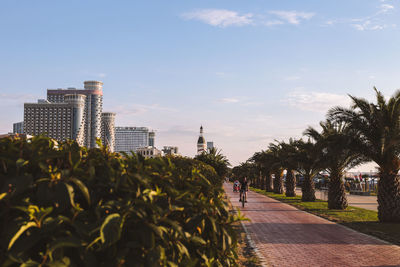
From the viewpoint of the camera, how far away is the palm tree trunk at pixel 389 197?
15102 mm

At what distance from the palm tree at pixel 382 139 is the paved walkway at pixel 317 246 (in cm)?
307

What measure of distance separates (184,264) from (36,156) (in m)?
1.14

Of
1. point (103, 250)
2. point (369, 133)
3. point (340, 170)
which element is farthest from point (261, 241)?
point (340, 170)

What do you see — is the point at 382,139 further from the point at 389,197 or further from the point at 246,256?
the point at 246,256

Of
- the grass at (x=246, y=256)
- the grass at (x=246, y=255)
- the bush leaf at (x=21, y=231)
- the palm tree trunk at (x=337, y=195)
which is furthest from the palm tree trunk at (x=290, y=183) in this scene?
the bush leaf at (x=21, y=231)

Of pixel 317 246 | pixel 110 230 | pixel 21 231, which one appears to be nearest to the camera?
pixel 21 231

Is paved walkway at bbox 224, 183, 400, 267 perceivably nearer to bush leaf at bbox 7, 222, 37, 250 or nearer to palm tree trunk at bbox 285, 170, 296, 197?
bush leaf at bbox 7, 222, 37, 250

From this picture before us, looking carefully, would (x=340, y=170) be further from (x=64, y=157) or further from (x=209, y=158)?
(x=64, y=157)

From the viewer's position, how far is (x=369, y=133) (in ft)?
51.6

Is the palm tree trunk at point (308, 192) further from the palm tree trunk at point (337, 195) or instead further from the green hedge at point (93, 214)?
the green hedge at point (93, 214)

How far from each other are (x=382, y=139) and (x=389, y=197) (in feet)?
9.07

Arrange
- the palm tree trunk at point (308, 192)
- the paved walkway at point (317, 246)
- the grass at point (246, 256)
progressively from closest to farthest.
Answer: the grass at point (246, 256) < the paved walkway at point (317, 246) < the palm tree trunk at point (308, 192)

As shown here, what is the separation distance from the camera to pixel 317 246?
992cm

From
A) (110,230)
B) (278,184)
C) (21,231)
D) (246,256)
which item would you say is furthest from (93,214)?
(278,184)
